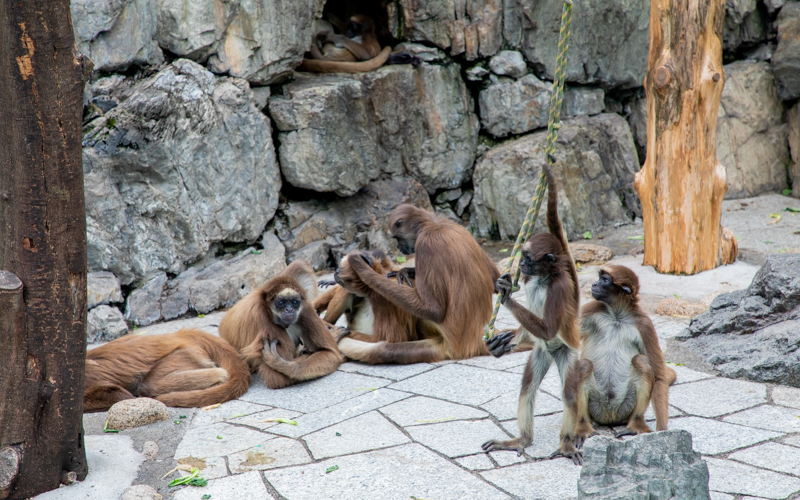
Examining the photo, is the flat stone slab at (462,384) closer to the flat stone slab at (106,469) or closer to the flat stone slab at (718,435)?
the flat stone slab at (718,435)

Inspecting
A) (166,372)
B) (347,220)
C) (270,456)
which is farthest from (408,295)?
(347,220)

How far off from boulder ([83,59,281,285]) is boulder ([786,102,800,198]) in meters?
9.38

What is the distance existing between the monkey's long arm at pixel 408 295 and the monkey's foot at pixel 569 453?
2.23 meters

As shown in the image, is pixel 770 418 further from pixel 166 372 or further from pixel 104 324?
pixel 104 324

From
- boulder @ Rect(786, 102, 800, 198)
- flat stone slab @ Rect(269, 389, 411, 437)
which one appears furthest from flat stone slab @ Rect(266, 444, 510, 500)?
boulder @ Rect(786, 102, 800, 198)

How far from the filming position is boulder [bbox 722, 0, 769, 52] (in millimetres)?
12703

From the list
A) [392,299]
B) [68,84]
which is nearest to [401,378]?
[392,299]

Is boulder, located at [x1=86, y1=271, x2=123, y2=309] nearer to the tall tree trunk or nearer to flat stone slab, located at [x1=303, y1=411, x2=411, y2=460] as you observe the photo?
flat stone slab, located at [x1=303, y1=411, x2=411, y2=460]

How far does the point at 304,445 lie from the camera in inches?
186

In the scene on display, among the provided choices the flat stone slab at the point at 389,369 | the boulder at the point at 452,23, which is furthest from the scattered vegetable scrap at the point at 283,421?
the boulder at the point at 452,23

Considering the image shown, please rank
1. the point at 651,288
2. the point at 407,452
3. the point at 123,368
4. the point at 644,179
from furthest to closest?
the point at 644,179 → the point at 651,288 → the point at 123,368 → the point at 407,452

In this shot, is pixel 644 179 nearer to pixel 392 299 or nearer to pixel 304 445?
pixel 392 299

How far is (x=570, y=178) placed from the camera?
1148cm

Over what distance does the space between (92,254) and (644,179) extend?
6.75 m
